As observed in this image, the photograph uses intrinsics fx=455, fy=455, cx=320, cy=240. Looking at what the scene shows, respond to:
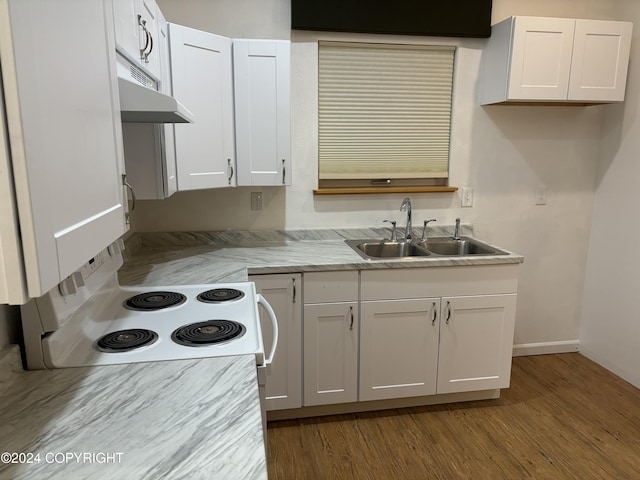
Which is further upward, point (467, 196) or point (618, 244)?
point (467, 196)

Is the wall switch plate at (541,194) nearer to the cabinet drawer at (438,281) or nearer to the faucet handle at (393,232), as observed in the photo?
the cabinet drawer at (438,281)

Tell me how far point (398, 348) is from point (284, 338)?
63cm

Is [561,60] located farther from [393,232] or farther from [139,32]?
[139,32]

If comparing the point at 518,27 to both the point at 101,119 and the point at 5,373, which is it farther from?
the point at 5,373

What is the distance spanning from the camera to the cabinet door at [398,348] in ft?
8.03

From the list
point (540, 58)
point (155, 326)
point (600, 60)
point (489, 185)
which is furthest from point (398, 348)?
point (600, 60)

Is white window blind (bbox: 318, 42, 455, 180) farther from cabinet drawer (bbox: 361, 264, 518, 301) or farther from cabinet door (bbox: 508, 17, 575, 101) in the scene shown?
cabinet drawer (bbox: 361, 264, 518, 301)

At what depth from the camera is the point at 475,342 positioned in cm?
258

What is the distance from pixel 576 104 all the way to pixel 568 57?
436mm

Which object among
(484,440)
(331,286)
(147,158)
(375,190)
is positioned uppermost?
(147,158)

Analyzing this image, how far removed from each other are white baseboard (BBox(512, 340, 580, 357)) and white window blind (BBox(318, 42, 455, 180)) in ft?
4.58

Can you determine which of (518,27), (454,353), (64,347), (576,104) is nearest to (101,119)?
(64,347)

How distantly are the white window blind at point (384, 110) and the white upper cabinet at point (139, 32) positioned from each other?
1.12 m

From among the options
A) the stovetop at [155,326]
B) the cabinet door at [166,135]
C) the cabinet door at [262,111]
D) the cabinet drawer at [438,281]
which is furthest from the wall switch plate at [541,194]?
the cabinet door at [166,135]
